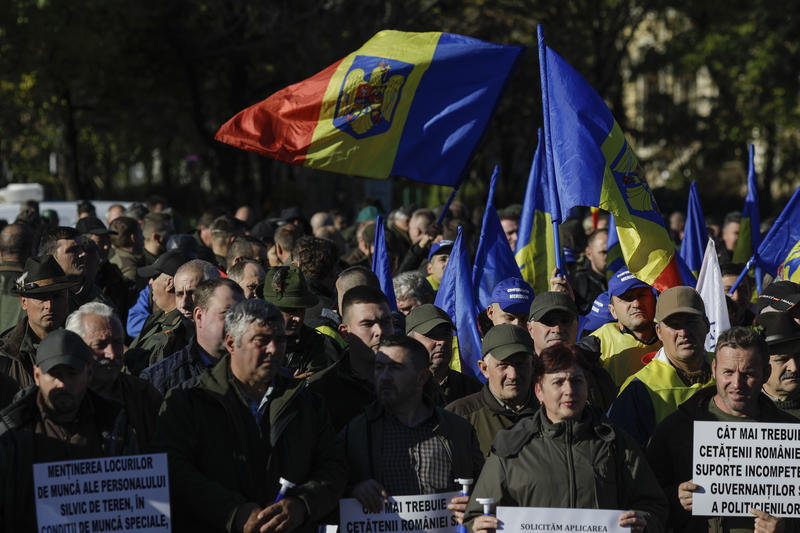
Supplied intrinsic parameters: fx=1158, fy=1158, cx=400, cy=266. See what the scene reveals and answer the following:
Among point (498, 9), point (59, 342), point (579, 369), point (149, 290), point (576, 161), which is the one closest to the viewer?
point (59, 342)

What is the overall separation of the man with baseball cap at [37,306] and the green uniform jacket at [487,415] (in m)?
2.35

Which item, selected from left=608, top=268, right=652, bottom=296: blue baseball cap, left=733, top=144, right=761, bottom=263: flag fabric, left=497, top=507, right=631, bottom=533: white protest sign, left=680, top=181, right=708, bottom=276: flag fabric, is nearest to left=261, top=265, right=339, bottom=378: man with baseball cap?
left=497, top=507, right=631, bottom=533: white protest sign

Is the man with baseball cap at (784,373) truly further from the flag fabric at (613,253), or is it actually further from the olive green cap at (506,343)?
the flag fabric at (613,253)

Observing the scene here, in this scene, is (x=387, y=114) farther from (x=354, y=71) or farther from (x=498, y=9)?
(x=498, y=9)

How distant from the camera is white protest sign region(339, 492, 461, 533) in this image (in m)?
5.11

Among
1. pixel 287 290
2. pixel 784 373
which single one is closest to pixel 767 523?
pixel 784 373

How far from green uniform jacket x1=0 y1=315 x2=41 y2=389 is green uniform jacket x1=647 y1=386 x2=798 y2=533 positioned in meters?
3.18

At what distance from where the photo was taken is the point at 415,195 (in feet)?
95.7

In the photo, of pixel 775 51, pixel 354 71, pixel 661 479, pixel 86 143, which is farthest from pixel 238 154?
pixel 661 479

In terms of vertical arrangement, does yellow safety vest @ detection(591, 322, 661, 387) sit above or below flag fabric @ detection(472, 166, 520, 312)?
below

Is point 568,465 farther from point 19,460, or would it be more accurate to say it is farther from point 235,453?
point 19,460

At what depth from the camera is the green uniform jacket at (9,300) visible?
815 centimetres

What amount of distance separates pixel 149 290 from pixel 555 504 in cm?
464

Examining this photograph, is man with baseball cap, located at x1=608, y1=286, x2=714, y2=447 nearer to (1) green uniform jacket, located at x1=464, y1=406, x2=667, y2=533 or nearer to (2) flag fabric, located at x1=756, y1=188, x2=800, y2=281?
(1) green uniform jacket, located at x1=464, y1=406, x2=667, y2=533
